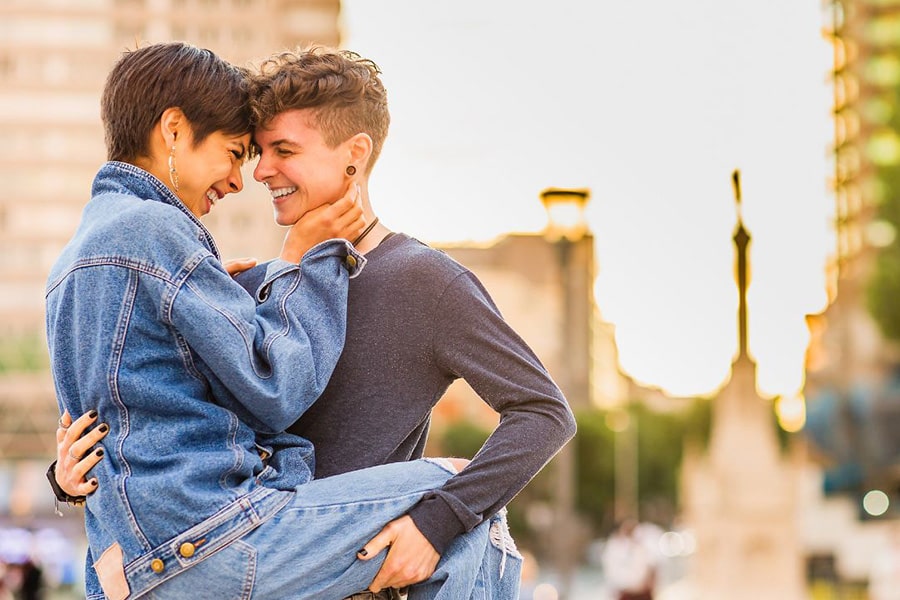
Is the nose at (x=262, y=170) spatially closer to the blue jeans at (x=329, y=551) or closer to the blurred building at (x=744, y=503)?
the blue jeans at (x=329, y=551)

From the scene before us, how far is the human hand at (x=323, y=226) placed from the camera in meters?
2.79

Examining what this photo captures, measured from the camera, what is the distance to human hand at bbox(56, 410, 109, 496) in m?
2.47

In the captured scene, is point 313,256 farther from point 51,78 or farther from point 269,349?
point 51,78

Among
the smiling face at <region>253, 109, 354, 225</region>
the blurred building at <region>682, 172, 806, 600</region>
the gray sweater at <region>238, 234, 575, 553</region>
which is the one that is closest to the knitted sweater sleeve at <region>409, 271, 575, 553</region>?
the gray sweater at <region>238, 234, 575, 553</region>

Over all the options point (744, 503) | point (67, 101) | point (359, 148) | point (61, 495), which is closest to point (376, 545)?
point (61, 495)

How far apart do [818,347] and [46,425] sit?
48030 millimetres

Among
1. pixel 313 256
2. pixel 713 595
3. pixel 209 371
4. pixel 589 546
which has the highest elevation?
pixel 313 256

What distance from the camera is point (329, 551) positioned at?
250 cm

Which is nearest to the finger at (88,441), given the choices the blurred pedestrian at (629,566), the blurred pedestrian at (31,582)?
the blurred pedestrian at (629,566)

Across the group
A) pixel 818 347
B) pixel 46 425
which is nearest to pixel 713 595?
pixel 818 347

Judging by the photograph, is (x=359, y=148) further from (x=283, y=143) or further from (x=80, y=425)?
(x=80, y=425)

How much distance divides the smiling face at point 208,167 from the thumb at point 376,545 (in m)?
0.76

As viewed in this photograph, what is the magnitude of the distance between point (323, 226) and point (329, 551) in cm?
69

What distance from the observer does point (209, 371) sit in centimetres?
247
